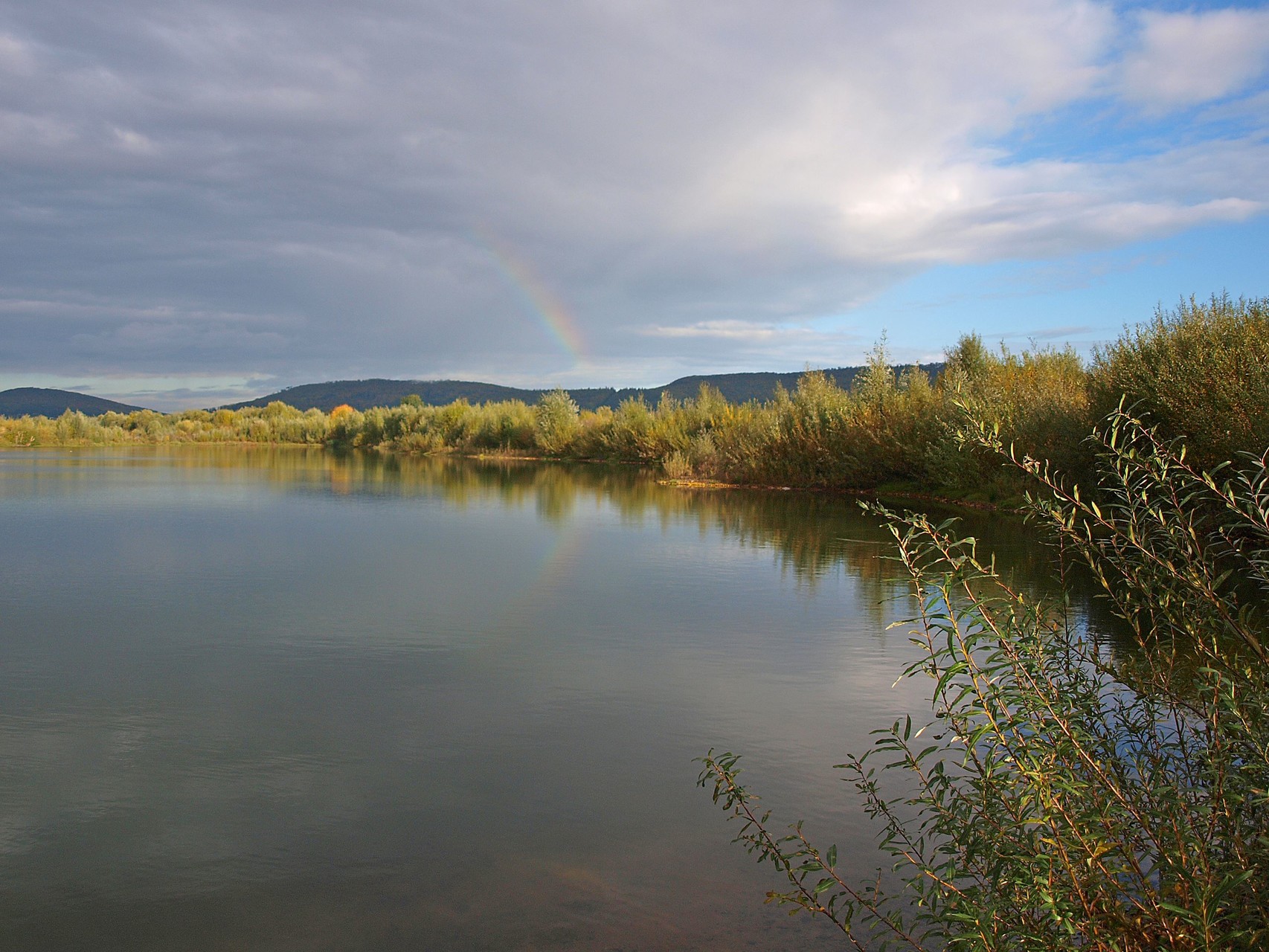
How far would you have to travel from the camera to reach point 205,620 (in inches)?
341

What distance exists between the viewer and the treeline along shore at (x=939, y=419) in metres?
12.1

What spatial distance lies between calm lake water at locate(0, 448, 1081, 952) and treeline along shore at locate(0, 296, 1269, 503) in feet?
7.40

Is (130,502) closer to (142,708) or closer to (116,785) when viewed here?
(142,708)

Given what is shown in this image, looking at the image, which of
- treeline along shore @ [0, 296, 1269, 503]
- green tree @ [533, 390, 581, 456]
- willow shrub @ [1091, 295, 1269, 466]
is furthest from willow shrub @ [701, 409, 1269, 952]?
green tree @ [533, 390, 581, 456]

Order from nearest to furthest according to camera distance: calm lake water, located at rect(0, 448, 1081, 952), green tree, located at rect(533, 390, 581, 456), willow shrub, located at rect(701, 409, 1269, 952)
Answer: willow shrub, located at rect(701, 409, 1269, 952) → calm lake water, located at rect(0, 448, 1081, 952) → green tree, located at rect(533, 390, 581, 456)

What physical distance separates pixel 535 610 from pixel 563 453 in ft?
123

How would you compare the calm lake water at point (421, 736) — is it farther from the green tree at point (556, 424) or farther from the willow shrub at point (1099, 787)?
the green tree at point (556, 424)

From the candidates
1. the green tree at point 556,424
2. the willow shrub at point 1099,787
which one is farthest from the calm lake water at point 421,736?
the green tree at point 556,424

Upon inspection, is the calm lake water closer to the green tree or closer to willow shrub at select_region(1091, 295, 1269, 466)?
willow shrub at select_region(1091, 295, 1269, 466)

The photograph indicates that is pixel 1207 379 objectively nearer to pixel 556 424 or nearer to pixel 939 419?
pixel 939 419

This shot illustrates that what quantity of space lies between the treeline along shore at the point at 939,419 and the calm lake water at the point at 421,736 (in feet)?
7.40

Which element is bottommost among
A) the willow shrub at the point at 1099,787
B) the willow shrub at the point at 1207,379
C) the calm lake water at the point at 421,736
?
the calm lake water at the point at 421,736

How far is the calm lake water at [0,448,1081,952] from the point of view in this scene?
3.66m

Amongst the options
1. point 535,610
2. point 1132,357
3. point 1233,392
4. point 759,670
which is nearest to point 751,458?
point 1132,357
